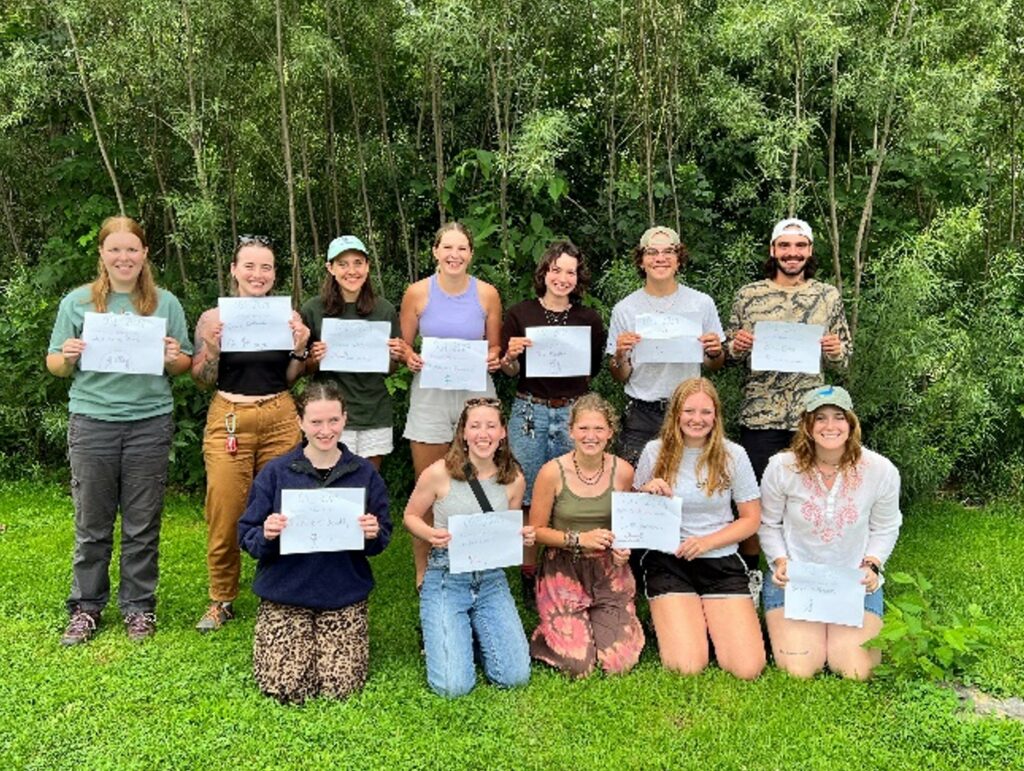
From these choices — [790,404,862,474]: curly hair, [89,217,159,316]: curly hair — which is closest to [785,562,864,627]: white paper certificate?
[790,404,862,474]: curly hair

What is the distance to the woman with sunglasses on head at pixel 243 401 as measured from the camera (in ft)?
13.8

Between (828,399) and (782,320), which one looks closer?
(828,399)

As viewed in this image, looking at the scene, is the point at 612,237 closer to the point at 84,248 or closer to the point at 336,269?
the point at 336,269

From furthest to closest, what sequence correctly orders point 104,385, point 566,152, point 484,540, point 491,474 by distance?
point 566,152 → point 491,474 → point 104,385 → point 484,540

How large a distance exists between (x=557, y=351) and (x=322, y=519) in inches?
57.4

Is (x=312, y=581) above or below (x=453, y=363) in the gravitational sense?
below

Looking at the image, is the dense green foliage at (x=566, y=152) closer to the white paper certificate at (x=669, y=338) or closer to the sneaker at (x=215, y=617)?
the white paper certificate at (x=669, y=338)

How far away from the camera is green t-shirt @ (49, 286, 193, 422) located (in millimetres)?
4113

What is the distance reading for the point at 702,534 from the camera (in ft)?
14.1

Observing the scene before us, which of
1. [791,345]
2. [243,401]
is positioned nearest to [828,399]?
[791,345]

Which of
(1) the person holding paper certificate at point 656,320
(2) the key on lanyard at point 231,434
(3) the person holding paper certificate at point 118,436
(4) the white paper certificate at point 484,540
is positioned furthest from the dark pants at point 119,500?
(1) the person holding paper certificate at point 656,320

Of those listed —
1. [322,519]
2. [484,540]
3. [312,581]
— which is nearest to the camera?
[322,519]

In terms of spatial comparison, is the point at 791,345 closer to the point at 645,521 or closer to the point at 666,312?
the point at 666,312

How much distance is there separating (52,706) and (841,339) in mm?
3948
